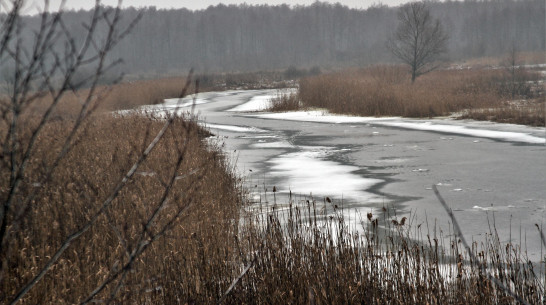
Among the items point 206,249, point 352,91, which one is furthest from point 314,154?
point 352,91

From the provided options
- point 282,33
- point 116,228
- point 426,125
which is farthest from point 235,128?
point 282,33

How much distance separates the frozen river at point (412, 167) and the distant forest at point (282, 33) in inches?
2585

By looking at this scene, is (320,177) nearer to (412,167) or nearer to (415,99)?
(412,167)

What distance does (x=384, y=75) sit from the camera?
31.1m

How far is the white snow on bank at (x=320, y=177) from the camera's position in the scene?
8.63m

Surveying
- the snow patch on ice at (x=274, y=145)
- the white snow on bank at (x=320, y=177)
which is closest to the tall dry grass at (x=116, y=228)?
the white snow on bank at (x=320, y=177)

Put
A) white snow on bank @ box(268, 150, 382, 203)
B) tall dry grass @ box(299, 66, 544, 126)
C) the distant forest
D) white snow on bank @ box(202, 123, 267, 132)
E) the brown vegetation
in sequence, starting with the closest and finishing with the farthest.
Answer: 1. the brown vegetation
2. white snow on bank @ box(268, 150, 382, 203)
3. white snow on bank @ box(202, 123, 267, 132)
4. tall dry grass @ box(299, 66, 544, 126)
5. the distant forest

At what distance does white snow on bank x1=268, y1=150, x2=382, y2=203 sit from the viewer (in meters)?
8.63

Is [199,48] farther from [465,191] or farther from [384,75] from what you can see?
[465,191]

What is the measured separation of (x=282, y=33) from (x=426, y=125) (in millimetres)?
102327

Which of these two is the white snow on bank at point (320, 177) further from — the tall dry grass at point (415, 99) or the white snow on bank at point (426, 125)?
the tall dry grass at point (415, 99)

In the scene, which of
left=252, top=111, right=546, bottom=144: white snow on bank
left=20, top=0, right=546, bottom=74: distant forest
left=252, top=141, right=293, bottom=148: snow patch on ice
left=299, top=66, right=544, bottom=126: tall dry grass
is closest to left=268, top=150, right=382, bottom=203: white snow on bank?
left=252, top=141, right=293, bottom=148: snow patch on ice

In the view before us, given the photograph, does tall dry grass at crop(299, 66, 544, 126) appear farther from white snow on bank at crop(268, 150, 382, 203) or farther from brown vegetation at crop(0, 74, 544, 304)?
brown vegetation at crop(0, 74, 544, 304)

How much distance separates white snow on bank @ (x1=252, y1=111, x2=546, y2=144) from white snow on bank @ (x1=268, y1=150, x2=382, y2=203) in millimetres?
4990
